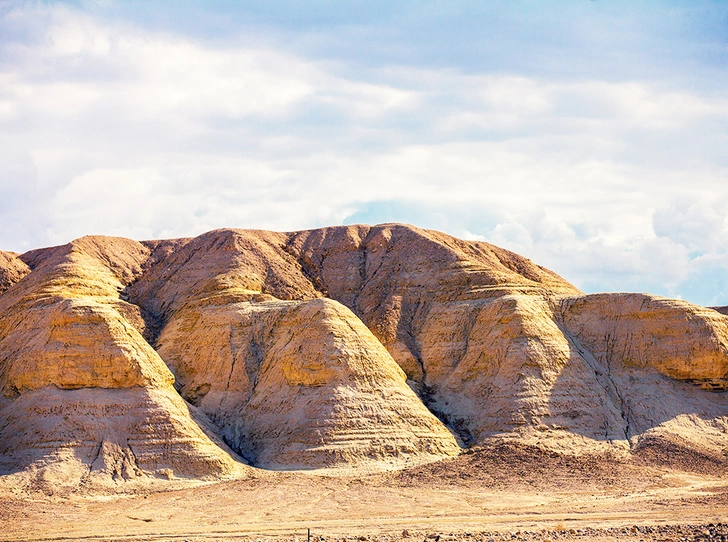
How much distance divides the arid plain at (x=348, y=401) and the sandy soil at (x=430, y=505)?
17cm

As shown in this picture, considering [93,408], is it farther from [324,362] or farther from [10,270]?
[10,270]

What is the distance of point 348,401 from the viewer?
48.7 metres

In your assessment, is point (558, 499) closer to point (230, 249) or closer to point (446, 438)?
point (446, 438)

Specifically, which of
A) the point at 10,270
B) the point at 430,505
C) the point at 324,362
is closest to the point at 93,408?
the point at 324,362

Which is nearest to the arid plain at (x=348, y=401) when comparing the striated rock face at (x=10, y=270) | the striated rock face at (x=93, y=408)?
the striated rock face at (x=93, y=408)

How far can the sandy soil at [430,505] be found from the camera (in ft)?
112

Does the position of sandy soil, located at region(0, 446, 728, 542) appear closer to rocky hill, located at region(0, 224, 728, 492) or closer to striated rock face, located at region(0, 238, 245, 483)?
striated rock face, located at region(0, 238, 245, 483)

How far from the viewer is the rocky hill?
45.3 metres

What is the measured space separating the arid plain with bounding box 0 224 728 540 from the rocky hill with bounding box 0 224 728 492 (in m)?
0.11

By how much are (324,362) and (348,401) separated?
7.95ft

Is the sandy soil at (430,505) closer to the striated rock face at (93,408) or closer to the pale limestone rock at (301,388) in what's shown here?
the striated rock face at (93,408)

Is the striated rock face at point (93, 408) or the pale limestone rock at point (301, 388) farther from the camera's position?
the pale limestone rock at point (301, 388)

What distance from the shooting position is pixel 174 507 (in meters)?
39.3

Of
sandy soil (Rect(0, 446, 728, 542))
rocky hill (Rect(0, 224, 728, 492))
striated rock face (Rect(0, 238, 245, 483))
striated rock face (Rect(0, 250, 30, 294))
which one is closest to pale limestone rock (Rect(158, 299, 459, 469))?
rocky hill (Rect(0, 224, 728, 492))
